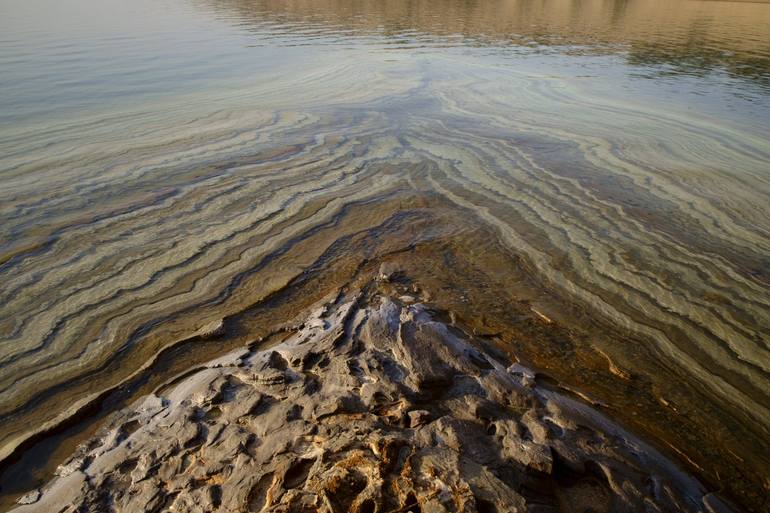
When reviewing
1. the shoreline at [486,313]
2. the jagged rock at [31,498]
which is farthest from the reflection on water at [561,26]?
the jagged rock at [31,498]

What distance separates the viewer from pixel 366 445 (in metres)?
1.46

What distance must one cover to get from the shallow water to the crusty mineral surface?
0.26 meters

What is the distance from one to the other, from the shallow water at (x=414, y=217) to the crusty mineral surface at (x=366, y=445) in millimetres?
259

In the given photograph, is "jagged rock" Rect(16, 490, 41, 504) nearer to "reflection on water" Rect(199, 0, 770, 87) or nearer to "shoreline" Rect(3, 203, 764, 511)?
"shoreline" Rect(3, 203, 764, 511)

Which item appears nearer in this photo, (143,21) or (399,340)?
(399,340)

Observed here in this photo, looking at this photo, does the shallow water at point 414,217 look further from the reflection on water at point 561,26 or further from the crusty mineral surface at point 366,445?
the reflection on water at point 561,26

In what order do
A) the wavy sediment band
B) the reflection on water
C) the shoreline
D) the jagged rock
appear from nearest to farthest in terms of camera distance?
the jagged rock → the shoreline → the wavy sediment band → the reflection on water

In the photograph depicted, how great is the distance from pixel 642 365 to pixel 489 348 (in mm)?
709

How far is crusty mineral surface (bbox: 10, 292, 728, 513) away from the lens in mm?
1349

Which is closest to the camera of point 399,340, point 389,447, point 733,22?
point 389,447

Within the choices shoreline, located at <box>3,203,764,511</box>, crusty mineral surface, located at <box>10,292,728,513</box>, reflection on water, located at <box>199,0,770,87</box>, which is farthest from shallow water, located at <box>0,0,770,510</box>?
reflection on water, located at <box>199,0,770,87</box>

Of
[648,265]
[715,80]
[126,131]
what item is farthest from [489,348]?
[715,80]

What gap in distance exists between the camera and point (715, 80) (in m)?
8.48

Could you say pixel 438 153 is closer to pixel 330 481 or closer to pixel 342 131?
pixel 342 131
